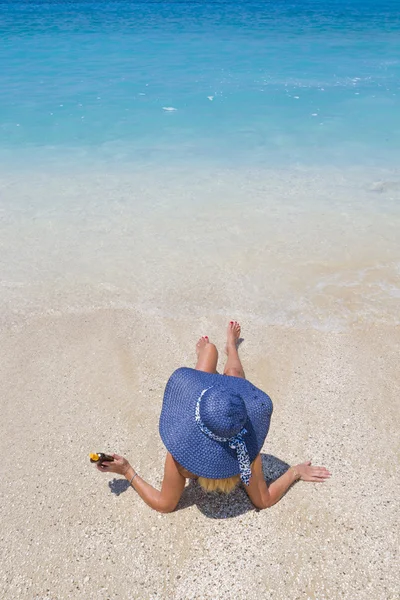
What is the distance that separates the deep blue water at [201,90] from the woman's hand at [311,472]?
6251mm

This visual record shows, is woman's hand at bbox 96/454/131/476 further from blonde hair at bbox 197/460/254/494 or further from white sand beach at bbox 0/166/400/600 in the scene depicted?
blonde hair at bbox 197/460/254/494

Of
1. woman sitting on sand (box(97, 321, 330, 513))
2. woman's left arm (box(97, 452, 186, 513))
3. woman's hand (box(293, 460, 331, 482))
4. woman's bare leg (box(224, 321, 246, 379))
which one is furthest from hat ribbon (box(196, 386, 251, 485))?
woman's bare leg (box(224, 321, 246, 379))

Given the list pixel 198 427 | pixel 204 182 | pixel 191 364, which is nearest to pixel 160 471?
pixel 198 427

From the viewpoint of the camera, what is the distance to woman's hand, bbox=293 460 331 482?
11.0 ft

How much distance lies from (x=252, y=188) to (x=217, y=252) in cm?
206

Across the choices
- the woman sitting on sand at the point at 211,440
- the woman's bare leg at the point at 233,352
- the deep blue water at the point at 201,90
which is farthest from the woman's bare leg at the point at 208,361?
the deep blue water at the point at 201,90

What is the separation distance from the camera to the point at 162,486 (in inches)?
121

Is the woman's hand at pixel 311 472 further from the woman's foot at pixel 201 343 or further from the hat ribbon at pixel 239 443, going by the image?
the woman's foot at pixel 201 343

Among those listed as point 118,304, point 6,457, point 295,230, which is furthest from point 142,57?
point 6,457

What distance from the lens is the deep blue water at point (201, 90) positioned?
368 inches

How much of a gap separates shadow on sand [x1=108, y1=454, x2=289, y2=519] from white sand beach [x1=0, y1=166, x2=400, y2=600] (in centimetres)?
1

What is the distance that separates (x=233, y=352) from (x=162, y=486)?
1471 mm

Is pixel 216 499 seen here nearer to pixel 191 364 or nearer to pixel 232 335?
pixel 191 364

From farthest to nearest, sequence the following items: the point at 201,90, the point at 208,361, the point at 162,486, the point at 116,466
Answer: the point at 201,90
the point at 208,361
the point at 116,466
the point at 162,486
